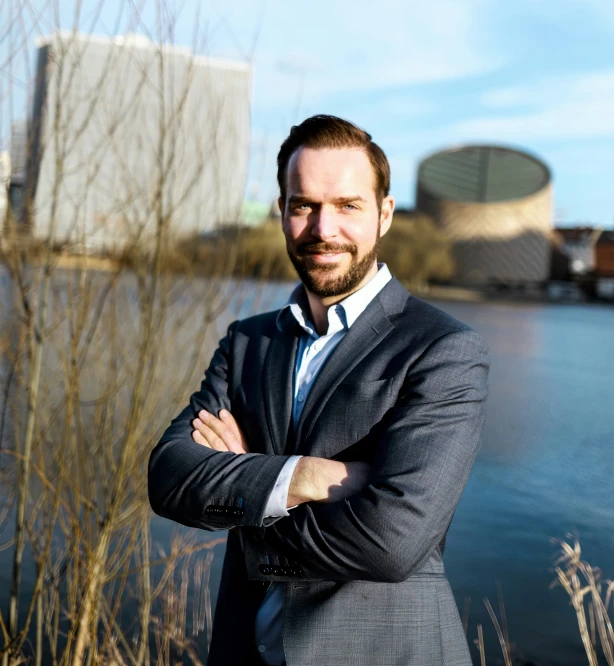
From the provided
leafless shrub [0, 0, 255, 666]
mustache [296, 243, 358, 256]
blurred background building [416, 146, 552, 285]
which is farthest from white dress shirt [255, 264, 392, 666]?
blurred background building [416, 146, 552, 285]

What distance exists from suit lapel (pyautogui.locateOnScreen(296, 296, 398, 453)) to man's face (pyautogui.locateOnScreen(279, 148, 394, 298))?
102 mm

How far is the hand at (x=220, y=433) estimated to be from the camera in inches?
78.7

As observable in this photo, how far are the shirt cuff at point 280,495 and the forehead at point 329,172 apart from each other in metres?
0.60

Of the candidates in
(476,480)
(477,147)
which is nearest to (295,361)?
(476,480)

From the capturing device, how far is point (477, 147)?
80.1 metres

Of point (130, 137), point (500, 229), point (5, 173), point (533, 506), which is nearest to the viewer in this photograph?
point (5, 173)

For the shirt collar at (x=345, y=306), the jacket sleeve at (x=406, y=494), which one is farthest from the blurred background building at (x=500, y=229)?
the jacket sleeve at (x=406, y=494)

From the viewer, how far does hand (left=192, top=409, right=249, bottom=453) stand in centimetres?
200

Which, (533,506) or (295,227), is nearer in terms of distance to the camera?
(295,227)

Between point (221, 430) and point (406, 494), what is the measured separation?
1.76 feet

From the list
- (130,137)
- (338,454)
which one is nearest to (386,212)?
(338,454)

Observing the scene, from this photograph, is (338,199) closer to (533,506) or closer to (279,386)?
(279,386)

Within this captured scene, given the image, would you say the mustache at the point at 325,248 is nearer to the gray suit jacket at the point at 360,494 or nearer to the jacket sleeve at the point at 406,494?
the gray suit jacket at the point at 360,494

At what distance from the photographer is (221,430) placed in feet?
6.59
